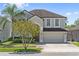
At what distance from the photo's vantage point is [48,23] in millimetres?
32125

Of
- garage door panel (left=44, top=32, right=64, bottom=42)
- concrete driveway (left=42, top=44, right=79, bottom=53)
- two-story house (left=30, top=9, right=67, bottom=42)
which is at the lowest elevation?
concrete driveway (left=42, top=44, right=79, bottom=53)

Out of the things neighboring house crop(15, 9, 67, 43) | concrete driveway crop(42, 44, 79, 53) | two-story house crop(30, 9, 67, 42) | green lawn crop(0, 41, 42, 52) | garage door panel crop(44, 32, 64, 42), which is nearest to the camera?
green lawn crop(0, 41, 42, 52)

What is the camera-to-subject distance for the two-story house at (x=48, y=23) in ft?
96.5

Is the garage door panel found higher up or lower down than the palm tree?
lower down

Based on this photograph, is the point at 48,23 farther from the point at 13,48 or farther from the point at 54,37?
the point at 13,48

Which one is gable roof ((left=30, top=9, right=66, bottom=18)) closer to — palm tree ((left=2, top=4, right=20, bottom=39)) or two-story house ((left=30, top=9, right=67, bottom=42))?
two-story house ((left=30, top=9, right=67, bottom=42))

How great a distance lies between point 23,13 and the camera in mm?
29516

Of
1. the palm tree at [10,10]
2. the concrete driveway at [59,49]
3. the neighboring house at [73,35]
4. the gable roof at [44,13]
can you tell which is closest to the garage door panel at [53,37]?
the neighboring house at [73,35]

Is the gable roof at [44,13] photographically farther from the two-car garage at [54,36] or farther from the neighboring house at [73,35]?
the two-car garage at [54,36]

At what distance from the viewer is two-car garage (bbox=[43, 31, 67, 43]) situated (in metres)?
28.8

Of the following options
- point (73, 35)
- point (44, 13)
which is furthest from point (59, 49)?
point (44, 13)

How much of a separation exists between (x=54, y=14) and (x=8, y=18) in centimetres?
630

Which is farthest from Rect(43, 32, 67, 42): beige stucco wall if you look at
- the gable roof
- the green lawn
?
the green lawn

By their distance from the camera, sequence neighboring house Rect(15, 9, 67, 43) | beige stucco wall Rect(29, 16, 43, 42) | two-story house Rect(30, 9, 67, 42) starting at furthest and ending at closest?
beige stucco wall Rect(29, 16, 43, 42), two-story house Rect(30, 9, 67, 42), neighboring house Rect(15, 9, 67, 43)
